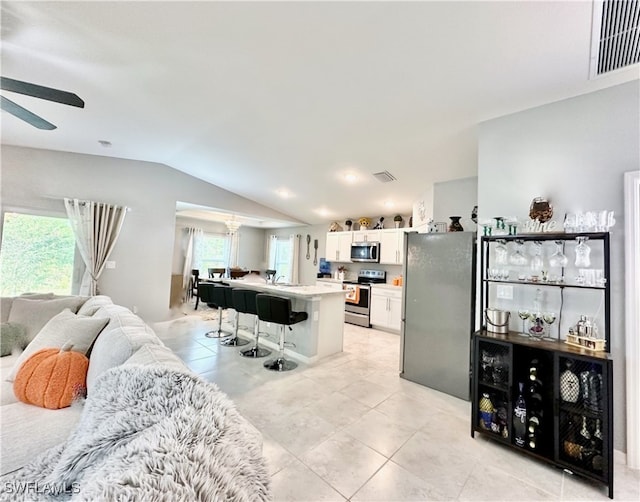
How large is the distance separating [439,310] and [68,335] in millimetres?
3298

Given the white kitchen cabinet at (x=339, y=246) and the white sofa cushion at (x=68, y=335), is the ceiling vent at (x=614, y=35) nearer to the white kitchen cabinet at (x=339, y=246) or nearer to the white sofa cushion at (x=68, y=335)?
the white sofa cushion at (x=68, y=335)

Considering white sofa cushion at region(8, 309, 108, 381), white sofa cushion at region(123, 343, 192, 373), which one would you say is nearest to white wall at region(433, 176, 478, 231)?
white sofa cushion at region(123, 343, 192, 373)

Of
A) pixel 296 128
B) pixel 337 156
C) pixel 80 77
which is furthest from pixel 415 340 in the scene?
pixel 80 77

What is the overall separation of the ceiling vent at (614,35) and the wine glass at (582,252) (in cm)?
126

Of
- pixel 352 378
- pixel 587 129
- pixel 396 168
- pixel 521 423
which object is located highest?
pixel 396 168

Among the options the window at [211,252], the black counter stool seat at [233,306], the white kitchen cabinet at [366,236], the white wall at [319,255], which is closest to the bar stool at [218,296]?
the black counter stool seat at [233,306]

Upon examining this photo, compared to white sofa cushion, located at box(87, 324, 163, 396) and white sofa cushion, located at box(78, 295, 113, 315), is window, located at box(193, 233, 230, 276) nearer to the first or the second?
white sofa cushion, located at box(78, 295, 113, 315)

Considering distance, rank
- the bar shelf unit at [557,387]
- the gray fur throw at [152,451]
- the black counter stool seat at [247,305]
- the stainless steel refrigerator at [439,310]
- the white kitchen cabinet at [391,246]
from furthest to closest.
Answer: the white kitchen cabinet at [391,246] < the black counter stool seat at [247,305] < the stainless steel refrigerator at [439,310] < the bar shelf unit at [557,387] < the gray fur throw at [152,451]

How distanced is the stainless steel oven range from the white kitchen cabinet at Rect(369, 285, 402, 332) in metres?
0.14

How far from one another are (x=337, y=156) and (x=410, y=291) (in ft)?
7.04

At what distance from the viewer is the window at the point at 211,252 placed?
7.90 metres

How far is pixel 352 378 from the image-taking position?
321 cm

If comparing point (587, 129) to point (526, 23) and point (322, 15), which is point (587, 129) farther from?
point (322, 15)

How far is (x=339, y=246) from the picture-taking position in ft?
22.2
